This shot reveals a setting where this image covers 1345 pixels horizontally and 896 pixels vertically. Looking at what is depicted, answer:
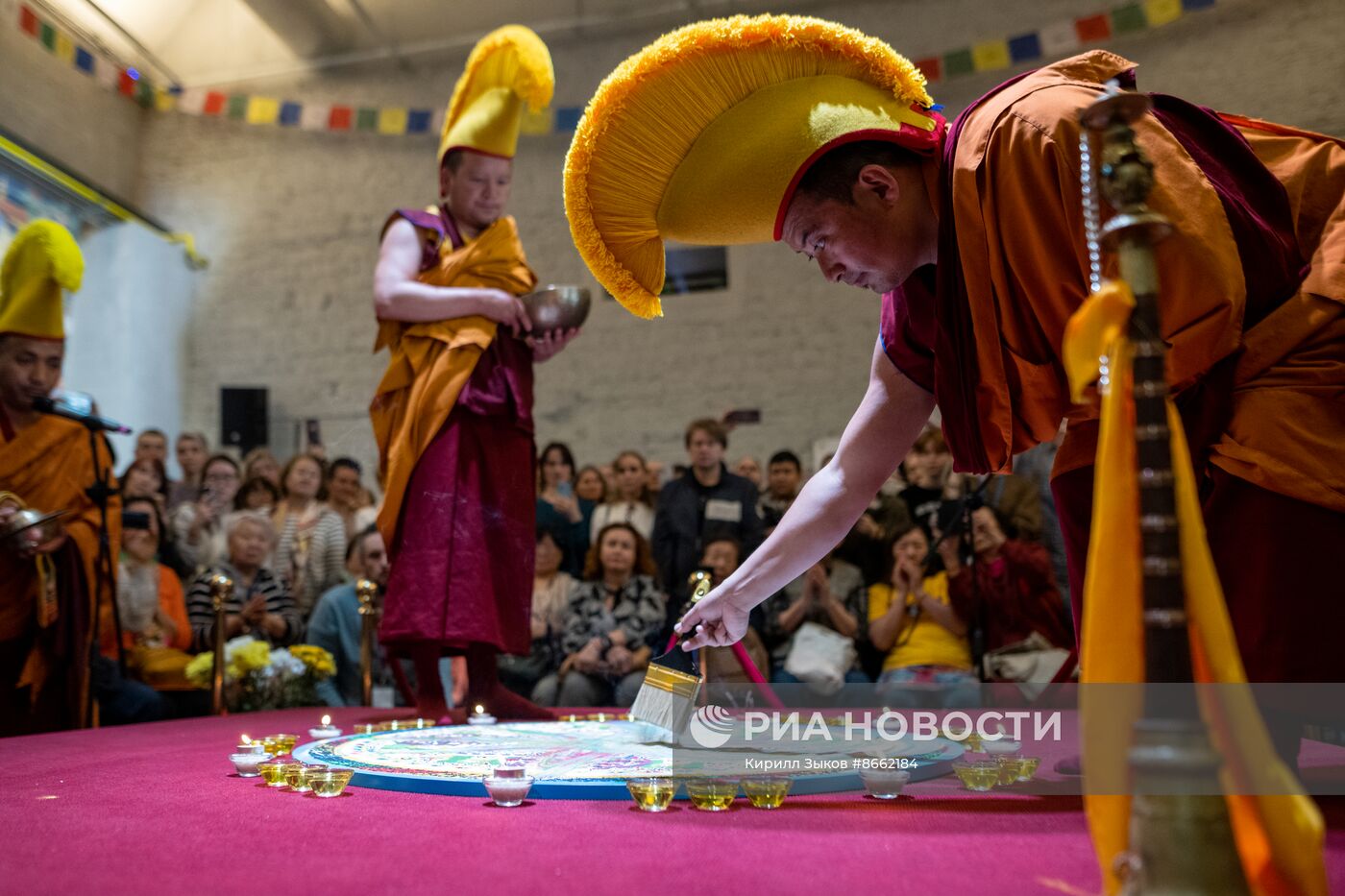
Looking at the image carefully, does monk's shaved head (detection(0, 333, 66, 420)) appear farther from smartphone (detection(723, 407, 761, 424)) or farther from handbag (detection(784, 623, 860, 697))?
smartphone (detection(723, 407, 761, 424))

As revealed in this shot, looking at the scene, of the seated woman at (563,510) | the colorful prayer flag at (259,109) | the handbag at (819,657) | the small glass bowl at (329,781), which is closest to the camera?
the small glass bowl at (329,781)

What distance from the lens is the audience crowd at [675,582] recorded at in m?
3.71

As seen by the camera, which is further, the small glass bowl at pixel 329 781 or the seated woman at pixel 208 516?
the seated woman at pixel 208 516

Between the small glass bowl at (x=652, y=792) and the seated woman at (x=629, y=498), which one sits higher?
the seated woman at (x=629, y=498)

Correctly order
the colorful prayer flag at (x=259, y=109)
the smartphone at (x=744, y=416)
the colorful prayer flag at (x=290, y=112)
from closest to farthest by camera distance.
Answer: the smartphone at (x=744, y=416)
the colorful prayer flag at (x=290, y=112)
the colorful prayer flag at (x=259, y=109)

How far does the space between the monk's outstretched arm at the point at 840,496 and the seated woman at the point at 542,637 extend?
2389mm

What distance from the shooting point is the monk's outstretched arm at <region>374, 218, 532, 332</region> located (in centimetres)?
264

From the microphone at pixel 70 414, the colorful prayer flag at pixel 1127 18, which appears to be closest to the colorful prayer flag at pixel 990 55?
the colorful prayer flag at pixel 1127 18

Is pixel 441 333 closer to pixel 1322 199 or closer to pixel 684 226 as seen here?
pixel 684 226

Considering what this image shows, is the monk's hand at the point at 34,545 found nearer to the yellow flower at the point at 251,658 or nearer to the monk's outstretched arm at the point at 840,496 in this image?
the yellow flower at the point at 251,658

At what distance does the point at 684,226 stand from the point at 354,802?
914 mm

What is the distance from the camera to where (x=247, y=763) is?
166 cm

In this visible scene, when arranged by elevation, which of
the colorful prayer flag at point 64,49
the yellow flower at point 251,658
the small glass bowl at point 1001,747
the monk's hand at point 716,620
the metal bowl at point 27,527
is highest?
the colorful prayer flag at point 64,49

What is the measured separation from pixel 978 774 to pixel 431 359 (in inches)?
67.6
